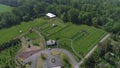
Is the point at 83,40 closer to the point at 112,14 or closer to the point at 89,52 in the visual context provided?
the point at 89,52

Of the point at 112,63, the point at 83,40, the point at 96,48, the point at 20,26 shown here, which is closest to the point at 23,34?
the point at 20,26

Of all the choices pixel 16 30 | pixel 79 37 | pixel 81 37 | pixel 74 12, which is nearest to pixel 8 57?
pixel 16 30

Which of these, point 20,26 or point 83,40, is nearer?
point 83,40

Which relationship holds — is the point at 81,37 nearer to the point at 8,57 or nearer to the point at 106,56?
the point at 106,56

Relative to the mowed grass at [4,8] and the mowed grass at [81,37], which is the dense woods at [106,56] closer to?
the mowed grass at [81,37]

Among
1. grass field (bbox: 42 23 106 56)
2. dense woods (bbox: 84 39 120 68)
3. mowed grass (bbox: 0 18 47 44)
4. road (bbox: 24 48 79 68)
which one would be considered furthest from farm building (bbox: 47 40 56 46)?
dense woods (bbox: 84 39 120 68)

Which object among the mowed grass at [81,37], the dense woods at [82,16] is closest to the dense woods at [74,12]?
the dense woods at [82,16]

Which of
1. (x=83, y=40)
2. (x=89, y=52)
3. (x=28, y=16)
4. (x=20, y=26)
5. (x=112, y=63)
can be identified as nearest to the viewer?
(x=112, y=63)
